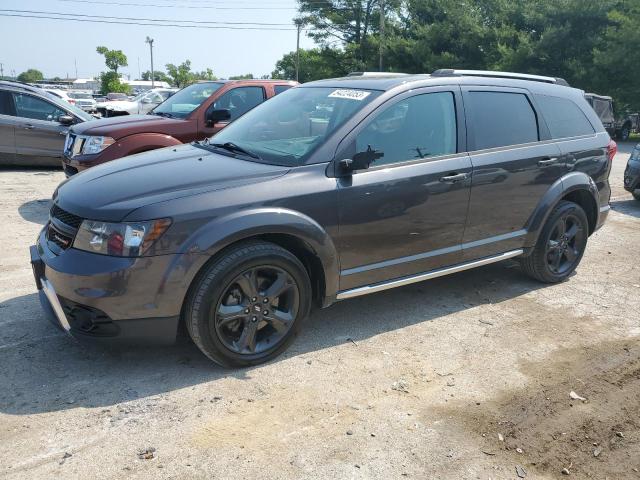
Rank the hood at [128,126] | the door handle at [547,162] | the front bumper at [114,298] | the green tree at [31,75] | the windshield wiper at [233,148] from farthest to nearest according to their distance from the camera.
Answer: the green tree at [31,75] < the hood at [128,126] < the door handle at [547,162] < the windshield wiper at [233,148] < the front bumper at [114,298]

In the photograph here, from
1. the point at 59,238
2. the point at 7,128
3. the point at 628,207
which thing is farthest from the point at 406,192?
the point at 7,128

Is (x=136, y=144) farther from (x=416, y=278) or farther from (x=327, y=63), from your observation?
(x=327, y=63)

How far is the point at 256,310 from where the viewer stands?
11.6 feet

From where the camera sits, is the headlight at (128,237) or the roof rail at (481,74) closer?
the headlight at (128,237)

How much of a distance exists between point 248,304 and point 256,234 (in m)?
0.44

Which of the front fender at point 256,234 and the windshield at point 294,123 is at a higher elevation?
the windshield at point 294,123

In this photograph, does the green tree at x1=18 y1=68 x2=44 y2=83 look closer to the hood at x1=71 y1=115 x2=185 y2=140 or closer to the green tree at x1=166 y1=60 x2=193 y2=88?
the green tree at x1=166 y1=60 x2=193 y2=88

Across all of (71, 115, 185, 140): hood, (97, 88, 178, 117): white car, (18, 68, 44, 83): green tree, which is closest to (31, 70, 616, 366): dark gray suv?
(71, 115, 185, 140): hood

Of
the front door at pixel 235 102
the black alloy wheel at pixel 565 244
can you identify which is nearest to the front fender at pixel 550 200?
→ the black alloy wheel at pixel 565 244

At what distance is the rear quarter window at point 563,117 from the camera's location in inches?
199

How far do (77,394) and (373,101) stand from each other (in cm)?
266

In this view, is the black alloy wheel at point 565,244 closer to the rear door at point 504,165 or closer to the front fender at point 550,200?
the front fender at point 550,200

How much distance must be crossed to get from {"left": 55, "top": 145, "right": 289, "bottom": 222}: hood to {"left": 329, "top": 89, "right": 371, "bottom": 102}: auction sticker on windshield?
0.86 meters

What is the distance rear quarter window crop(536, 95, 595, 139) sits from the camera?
5.07 metres
